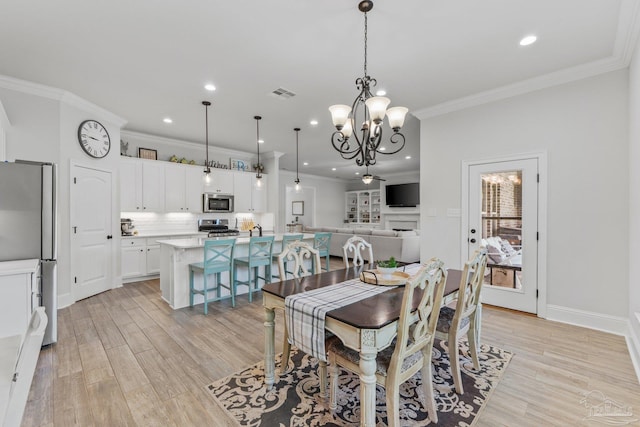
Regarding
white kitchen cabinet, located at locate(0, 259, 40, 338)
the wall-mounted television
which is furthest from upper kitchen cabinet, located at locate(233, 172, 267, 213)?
the wall-mounted television

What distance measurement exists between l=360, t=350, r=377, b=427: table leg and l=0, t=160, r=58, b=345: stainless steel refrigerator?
2.86 m

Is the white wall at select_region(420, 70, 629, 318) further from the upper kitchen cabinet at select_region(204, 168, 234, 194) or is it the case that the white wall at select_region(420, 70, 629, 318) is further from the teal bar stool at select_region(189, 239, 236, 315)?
the upper kitchen cabinet at select_region(204, 168, 234, 194)

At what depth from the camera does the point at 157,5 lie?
2209 mm

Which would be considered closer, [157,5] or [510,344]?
[157,5]

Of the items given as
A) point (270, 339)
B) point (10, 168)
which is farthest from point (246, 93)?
point (270, 339)

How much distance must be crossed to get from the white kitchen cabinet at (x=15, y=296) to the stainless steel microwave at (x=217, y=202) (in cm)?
395

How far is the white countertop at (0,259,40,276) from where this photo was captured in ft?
7.61

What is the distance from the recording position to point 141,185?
550 centimetres

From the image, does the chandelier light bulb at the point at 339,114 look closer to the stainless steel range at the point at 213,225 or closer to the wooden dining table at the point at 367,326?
the wooden dining table at the point at 367,326

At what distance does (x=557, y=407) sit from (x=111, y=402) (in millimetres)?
2981

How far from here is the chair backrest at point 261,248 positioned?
4188 millimetres

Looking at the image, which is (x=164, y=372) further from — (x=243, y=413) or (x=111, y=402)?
(x=243, y=413)

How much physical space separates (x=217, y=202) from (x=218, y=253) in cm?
289

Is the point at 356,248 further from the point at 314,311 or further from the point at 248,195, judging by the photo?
the point at 248,195
